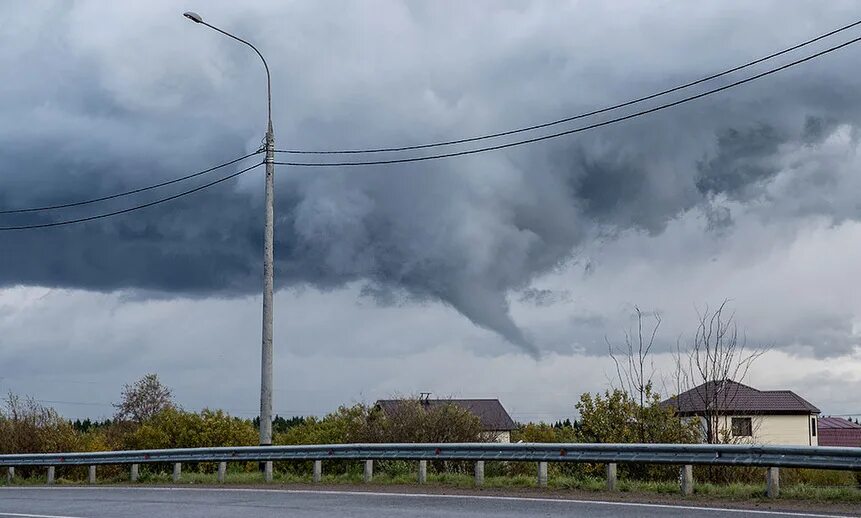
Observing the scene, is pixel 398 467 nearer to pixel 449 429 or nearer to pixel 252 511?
pixel 449 429

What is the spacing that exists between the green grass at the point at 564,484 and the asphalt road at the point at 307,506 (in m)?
1.50

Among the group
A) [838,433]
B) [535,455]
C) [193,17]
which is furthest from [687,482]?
[838,433]

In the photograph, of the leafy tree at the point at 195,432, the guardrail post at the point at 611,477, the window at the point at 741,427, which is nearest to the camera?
the guardrail post at the point at 611,477

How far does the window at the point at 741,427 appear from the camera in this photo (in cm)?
2103

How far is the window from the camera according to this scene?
21.0m

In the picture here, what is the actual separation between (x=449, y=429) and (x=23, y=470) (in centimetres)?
1333

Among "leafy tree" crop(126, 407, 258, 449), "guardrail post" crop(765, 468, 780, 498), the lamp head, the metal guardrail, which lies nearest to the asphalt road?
the metal guardrail

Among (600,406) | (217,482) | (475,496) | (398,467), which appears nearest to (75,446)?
(217,482)

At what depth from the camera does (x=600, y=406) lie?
76.1ft

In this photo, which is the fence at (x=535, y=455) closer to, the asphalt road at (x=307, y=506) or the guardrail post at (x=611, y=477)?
the guardrail post at (x=611, y=477)

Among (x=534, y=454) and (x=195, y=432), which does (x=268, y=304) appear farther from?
(x=195, y=432)

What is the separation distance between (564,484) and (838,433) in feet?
277

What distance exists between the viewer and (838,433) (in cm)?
9406

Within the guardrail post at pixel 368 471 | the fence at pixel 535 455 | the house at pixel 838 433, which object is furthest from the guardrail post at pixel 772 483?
the house at pixel 838 433
